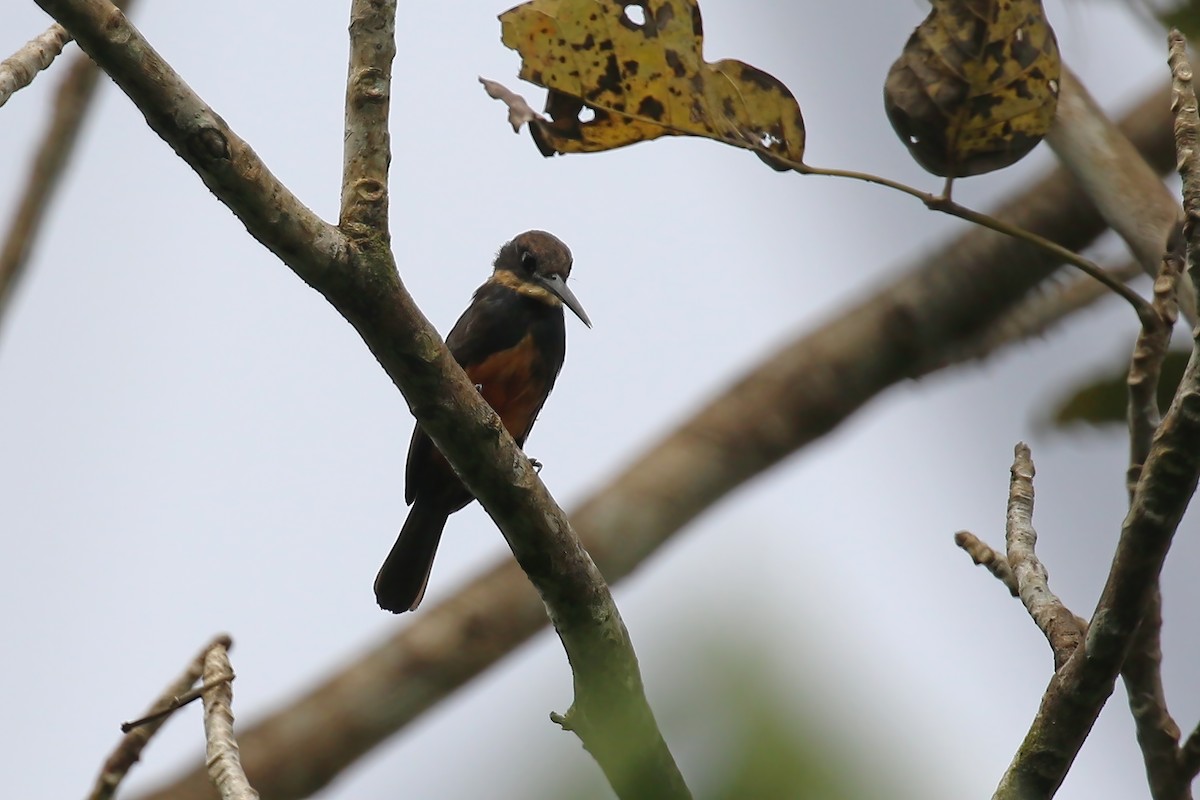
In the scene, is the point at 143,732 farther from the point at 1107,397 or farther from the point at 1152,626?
the point at 1107,397

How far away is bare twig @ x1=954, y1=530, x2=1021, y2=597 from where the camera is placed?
8.96 feet

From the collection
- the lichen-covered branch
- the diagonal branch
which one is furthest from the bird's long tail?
the lichen-covered branch

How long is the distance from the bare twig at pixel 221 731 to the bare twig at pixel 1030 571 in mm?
1462

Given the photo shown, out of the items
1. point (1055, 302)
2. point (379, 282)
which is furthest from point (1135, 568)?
point (1055, 302)

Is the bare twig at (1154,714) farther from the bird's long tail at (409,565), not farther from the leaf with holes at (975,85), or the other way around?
the bird's long tail at (409,565)

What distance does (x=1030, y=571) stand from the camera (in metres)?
2.66

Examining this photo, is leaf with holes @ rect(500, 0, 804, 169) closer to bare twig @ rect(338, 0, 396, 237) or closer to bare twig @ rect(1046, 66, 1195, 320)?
bare twig @ rect(338, 0, 396, 237)

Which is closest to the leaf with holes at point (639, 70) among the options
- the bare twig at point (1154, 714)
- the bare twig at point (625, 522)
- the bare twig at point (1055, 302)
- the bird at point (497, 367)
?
the bare twig at point (1154, 714)

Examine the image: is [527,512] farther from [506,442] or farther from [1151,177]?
[1151,177]

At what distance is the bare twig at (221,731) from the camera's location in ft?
8.34

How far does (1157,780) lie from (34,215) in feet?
14.1

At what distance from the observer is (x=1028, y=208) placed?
14.2 feet

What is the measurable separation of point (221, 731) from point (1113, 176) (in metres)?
2.15

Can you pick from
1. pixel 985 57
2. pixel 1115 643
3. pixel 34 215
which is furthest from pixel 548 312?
pixel 1115 643
